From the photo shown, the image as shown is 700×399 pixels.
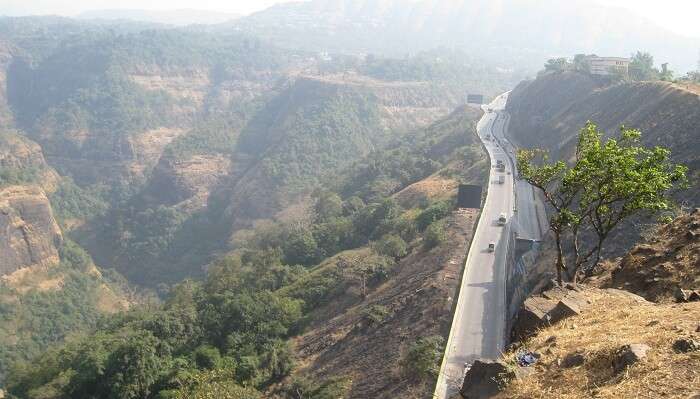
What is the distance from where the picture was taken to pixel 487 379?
506 inches

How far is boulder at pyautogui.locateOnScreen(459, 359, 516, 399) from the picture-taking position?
496 inches

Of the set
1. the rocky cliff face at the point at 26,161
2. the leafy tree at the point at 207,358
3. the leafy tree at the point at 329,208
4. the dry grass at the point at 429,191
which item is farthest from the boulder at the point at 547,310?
the rocky cliff face at the point at 26,161

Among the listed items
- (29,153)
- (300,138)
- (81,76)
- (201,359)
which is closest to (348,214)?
(201,359)

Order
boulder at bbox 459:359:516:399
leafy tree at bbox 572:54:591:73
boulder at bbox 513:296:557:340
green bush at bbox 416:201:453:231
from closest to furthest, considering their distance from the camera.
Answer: boulder at bbox 459:359:516:399 < boulder at bbox 513:296:557:340 < green bush at bbox 416:201:453:231 < leafy tree at bbox 572:54:591:73

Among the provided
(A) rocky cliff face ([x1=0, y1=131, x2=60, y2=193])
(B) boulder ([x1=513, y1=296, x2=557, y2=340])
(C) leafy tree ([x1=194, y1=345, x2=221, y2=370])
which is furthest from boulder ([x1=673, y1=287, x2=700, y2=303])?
(A) rocky cliff face ([x1=0, y1=131, x2=60, y2=193])

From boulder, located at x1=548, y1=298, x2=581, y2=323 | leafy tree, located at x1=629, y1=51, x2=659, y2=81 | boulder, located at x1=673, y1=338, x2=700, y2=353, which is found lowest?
boulder, located at x1=548, y1=298, x2=581, y2=323

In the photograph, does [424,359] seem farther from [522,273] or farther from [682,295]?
[682,295]

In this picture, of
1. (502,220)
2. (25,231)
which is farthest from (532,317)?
(25,231)

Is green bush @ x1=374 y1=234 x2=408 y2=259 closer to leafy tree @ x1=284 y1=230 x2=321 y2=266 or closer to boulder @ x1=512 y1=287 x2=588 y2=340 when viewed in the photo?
leafy tree @ x1=284 y1=230 x2=321 y2=266

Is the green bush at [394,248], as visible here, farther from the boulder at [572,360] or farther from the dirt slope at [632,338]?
the boulder at [572,360]

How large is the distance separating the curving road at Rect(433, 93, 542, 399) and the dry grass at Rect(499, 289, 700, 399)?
683 cm

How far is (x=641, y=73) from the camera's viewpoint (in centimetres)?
7738

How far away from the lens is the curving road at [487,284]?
25875 millimetres

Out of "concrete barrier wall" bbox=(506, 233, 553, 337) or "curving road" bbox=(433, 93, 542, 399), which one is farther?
"concrete barrier wall" bbox=(506, 233, 553, 337)
